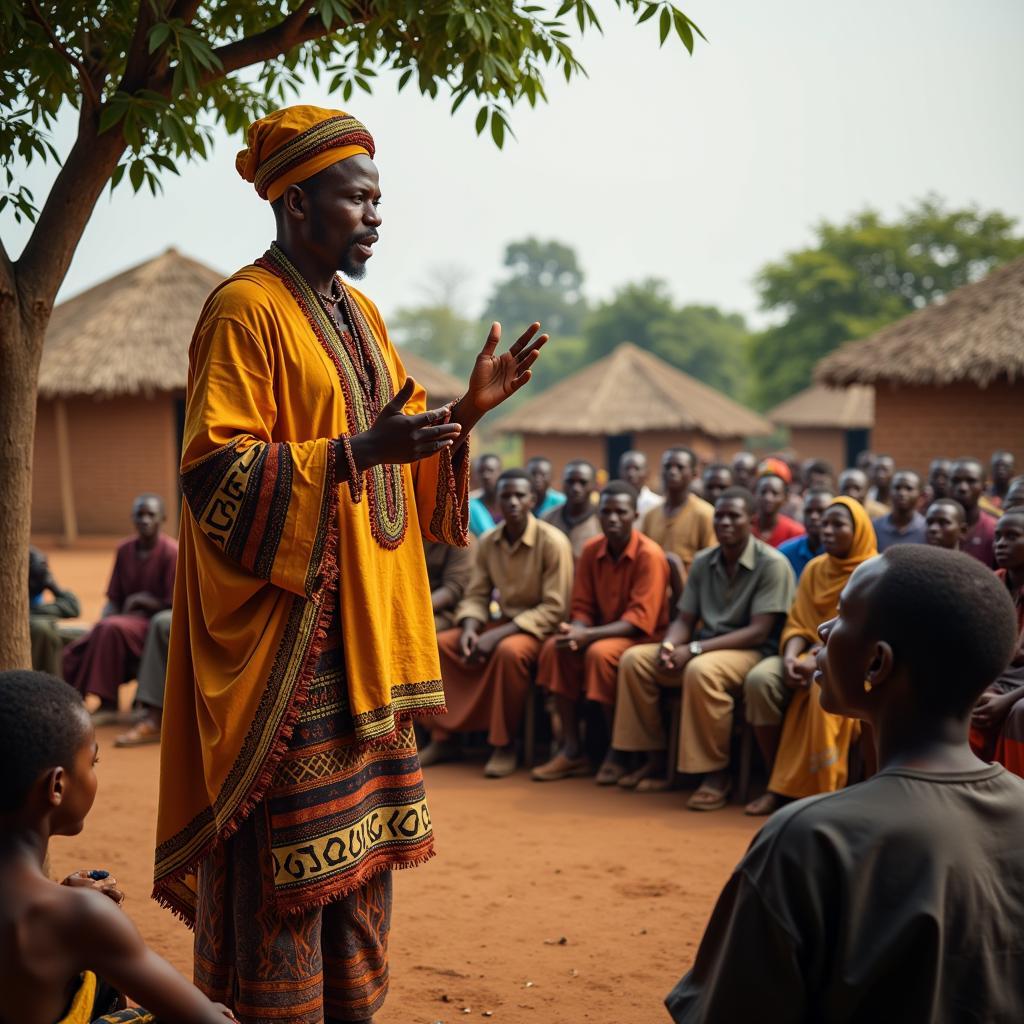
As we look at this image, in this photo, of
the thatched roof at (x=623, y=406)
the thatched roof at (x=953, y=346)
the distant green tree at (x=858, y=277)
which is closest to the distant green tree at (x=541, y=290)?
the distant green tree at (x=858, y=277)

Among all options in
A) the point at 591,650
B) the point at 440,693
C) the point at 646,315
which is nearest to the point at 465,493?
the point at 440,693

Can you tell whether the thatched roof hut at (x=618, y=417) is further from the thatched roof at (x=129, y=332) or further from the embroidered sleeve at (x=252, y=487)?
the embroidered sleeve at (x=252, y=487)

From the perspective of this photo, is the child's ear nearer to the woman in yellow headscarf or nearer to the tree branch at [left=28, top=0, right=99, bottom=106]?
the tree branch at [left=28, top=0, right=99, bottom=106]

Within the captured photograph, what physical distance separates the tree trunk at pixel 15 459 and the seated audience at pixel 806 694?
417 centimetres

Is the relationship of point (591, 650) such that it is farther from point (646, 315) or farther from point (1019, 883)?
point (646, 315)

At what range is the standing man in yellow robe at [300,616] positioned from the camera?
272 cm

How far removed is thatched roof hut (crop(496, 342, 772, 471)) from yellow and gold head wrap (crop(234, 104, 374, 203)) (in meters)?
24.3

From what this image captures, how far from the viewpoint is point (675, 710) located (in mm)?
7258

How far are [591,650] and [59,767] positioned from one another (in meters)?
5.40

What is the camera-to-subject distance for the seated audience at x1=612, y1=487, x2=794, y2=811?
22.5ft

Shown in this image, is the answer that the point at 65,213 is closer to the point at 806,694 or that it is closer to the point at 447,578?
the point at 806,694

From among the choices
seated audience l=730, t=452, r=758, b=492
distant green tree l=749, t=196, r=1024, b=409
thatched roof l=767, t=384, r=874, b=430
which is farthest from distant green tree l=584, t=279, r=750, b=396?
seated audience l=730, t=452, r=758, b=492

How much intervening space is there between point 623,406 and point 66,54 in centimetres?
2443

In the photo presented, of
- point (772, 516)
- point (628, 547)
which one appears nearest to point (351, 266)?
point (628, 547)
